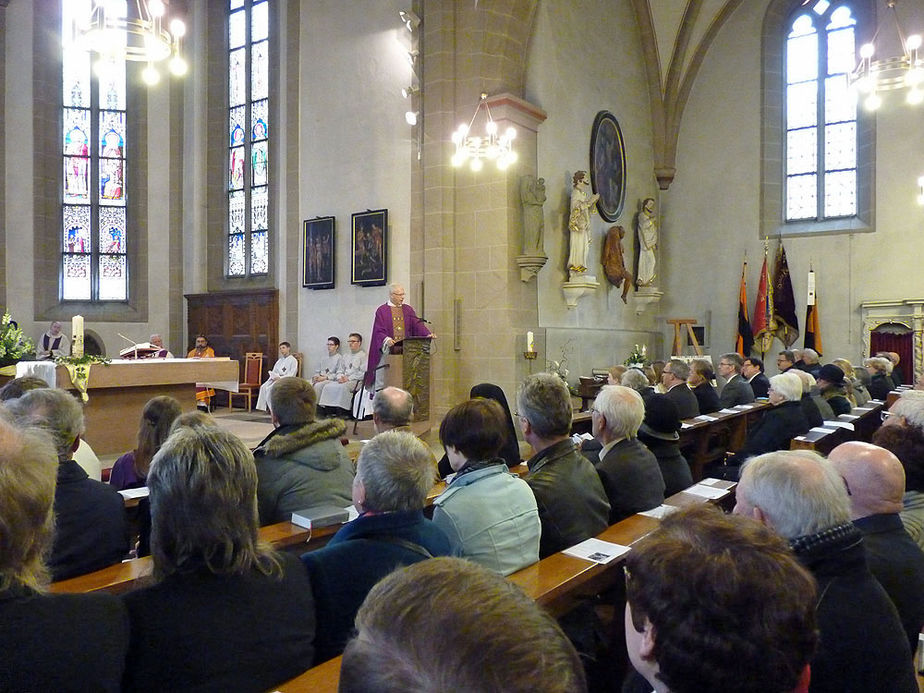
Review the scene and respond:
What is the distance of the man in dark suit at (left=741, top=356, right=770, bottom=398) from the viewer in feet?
28.4

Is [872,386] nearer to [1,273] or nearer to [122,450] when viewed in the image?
[122,450]

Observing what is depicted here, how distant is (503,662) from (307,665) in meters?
1.21

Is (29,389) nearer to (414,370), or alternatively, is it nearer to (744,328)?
(414,370)

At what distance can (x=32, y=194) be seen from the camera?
484 inches

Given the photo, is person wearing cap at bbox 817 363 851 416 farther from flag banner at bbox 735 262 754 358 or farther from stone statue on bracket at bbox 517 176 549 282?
flag banner at bbox 735 262 754 358

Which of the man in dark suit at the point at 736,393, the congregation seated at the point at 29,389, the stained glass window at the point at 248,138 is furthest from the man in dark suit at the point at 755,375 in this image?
the stained glass window at the point at 248,138

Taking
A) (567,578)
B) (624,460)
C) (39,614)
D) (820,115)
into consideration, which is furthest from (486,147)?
(820,115)

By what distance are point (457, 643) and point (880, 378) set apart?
32.5 ft

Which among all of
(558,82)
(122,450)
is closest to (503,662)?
(122,450)

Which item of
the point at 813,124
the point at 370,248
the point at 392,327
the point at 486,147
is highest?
the point at 813,124

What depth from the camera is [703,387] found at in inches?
279

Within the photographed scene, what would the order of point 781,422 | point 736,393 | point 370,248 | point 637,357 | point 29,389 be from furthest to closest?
1. point 637,357
2. point 370,248
3. point 736,393
4. point 781,422
5. point 29,389

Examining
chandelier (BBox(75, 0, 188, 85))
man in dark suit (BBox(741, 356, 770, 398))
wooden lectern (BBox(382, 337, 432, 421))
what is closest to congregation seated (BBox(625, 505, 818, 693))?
chandelier (BBox(75, 0, 188, 85))

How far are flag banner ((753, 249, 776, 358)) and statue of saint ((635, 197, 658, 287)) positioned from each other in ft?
6.76
